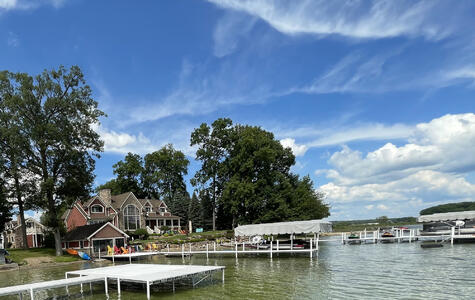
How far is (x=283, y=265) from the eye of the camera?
84.4 ft

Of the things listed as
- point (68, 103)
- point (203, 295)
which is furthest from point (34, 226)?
point (203, 295)

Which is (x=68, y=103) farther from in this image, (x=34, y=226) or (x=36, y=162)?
(x=34, y=226)

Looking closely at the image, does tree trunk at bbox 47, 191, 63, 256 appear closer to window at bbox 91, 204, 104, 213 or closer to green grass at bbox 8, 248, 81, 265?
green grass at bbox 8, 248, 81, 265

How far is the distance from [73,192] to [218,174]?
2656cm

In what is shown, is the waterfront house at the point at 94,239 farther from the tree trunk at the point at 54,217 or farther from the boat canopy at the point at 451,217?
the boat canopy at the point at 451,217

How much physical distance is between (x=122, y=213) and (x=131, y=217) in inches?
71.2

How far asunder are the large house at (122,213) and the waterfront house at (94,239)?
23.0ft

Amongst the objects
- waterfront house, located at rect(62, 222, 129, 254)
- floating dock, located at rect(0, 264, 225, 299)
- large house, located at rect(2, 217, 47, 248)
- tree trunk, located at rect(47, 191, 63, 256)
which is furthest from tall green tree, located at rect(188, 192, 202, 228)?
floating dock, located at rect(0, 264, 225, 299)

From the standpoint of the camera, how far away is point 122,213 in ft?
184

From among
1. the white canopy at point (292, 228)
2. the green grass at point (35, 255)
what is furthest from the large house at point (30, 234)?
the white canopy at point (292, 228)

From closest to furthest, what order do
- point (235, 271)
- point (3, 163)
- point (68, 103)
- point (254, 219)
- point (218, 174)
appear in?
point (235, 271) → point (3, 163) → point (68, 103) → point (254, 219) → point (218, 174)

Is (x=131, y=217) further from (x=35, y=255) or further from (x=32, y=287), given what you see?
(x=32, y=287)

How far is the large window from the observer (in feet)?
186

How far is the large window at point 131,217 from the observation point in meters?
56.7
